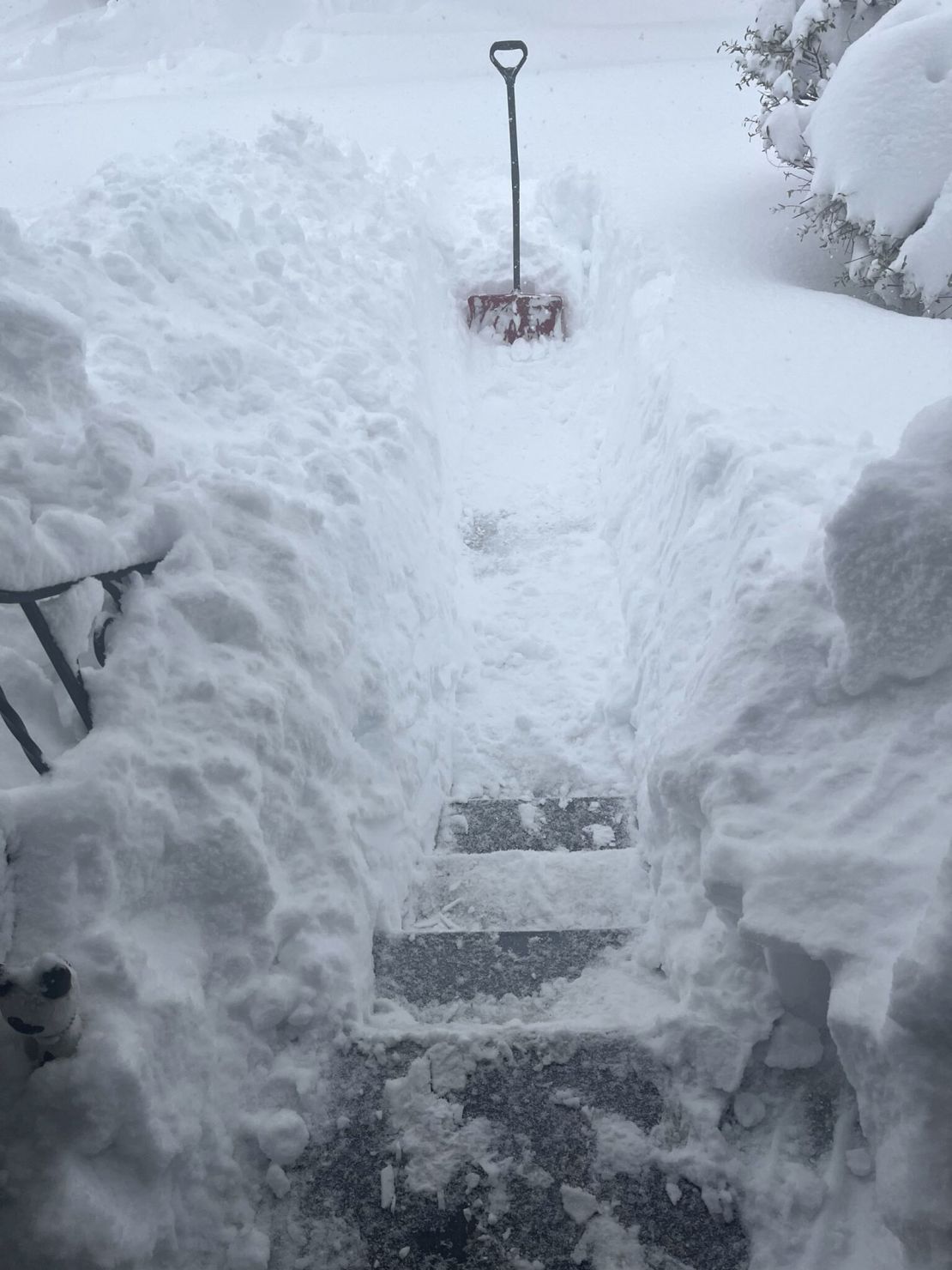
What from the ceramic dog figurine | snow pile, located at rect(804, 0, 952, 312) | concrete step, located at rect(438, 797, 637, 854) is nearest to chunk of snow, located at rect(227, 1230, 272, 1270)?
the ceramic dog figurine

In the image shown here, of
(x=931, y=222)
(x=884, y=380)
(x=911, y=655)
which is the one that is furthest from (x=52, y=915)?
(x=931, y=222)

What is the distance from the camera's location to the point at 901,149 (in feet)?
18.1

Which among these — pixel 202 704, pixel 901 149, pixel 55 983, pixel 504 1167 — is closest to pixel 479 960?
pixel 504 1167

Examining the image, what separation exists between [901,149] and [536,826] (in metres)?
4.55

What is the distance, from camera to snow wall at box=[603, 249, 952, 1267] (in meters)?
1.97

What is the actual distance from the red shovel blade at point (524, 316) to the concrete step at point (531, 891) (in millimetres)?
5433

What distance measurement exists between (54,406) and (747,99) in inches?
486

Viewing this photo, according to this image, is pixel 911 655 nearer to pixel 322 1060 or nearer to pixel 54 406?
pixel 322 1060

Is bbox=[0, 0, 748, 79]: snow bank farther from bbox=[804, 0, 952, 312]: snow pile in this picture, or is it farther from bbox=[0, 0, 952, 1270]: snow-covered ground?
bbox=[804, 0, 952, 312]: snow pile

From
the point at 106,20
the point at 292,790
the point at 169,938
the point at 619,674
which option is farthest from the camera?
the point at 106,20

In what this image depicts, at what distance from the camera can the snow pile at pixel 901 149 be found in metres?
5.42

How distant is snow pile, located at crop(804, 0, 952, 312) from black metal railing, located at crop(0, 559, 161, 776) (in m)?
4.77

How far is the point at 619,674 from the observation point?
4.55 metres

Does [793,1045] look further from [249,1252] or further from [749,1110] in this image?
[249,1252]
